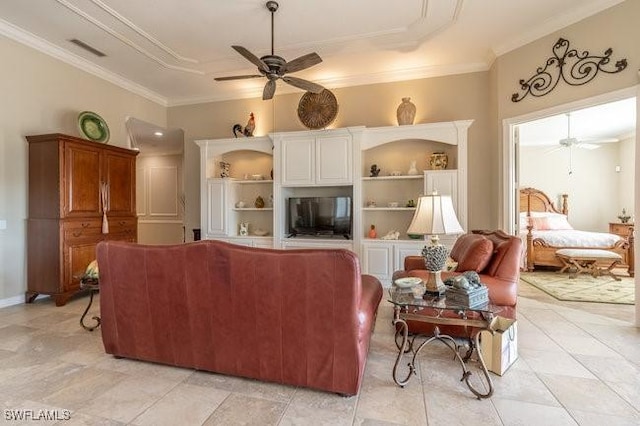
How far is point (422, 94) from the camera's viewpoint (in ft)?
16.4

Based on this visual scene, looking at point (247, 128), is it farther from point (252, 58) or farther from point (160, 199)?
point (160, 199)

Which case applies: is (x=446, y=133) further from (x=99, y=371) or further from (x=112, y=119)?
(x=112, y=119)

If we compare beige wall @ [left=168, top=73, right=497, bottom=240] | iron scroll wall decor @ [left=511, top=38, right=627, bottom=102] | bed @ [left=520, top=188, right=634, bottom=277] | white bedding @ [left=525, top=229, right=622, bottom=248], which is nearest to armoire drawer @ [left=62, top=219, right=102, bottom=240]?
beige wall @ [left=168, top=73, right=497, bottom=240]

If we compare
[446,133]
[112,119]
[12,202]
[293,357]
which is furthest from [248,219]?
[293,357]

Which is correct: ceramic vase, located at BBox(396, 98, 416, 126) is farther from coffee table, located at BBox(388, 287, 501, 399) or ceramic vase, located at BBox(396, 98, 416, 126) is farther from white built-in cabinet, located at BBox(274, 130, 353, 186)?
coffee table, located at BBox(388, 287, 501, 399)

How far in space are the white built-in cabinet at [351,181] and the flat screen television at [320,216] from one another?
0.44 ft

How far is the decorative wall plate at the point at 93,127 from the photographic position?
442cm

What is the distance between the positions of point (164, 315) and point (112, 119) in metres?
4.23

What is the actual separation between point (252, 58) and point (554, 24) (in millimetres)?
3455

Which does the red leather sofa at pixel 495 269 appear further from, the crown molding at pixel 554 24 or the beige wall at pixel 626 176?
the beige wall at pixel 626 176

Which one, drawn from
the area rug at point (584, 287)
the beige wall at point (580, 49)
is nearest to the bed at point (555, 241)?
the area rug at point (584, 287)

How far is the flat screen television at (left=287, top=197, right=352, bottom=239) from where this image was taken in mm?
4977

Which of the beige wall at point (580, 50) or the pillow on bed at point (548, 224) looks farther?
the pillow on bed at point (548, 224)

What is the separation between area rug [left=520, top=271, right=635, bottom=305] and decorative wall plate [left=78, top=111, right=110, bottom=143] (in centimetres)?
653
